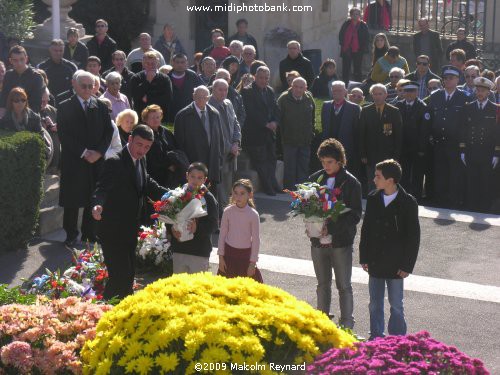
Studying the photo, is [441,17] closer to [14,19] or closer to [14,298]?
[14,19]

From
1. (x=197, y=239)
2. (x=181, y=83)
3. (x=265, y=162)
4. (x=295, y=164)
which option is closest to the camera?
(x=197, y=239)

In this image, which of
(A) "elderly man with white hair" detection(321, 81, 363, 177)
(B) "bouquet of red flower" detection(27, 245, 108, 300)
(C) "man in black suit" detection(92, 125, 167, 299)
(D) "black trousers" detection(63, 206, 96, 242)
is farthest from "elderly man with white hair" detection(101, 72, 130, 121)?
(C) "man in black suit" detection(92, 125, 167, 299)

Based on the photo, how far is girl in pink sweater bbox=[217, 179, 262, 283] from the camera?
34.4 feet

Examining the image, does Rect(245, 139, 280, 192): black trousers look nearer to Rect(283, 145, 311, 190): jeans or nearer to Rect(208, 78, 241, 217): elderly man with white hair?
Rect(283, 145, 311, 190): jeans

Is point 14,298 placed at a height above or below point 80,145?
below

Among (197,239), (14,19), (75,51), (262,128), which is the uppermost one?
(14,19)

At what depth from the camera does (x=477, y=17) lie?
2408 cm

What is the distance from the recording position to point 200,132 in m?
13.7

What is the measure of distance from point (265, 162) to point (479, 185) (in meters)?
2.98

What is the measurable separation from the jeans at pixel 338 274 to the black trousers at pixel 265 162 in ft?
17.0

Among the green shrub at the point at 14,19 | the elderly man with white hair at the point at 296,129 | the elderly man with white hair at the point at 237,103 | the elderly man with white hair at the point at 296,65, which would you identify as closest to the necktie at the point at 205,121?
the elderly man with white hair at the point at 237,103

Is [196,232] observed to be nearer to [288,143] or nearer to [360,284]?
[360,284]

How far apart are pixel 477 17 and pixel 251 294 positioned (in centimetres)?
1782

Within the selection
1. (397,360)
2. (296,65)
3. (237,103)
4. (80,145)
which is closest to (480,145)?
(237,103)
